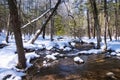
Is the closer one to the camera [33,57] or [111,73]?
[111,73]

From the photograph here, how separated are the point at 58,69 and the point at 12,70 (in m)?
3.20

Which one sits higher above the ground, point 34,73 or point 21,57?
point 21,57

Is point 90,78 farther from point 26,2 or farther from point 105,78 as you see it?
point 26,2

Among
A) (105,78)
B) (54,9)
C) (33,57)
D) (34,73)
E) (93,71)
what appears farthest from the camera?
(54,9)

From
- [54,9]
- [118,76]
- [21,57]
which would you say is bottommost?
[118,76]

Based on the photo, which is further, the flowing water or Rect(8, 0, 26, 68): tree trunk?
Rect(8, 0, 26, 68): tree trunk

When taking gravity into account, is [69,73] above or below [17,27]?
below

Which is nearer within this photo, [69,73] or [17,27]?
[17,27]

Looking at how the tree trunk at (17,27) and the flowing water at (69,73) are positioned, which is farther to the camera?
the tree trunk at (17,27)

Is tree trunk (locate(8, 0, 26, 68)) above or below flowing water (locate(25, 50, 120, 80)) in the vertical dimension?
above

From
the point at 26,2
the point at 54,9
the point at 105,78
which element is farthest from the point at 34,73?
the point at 26,2

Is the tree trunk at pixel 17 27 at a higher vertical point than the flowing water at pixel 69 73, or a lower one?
higher

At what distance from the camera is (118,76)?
38.3 ft

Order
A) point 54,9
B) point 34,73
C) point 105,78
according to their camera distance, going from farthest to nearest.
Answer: point 54,9
point 34,73
point 105,78
